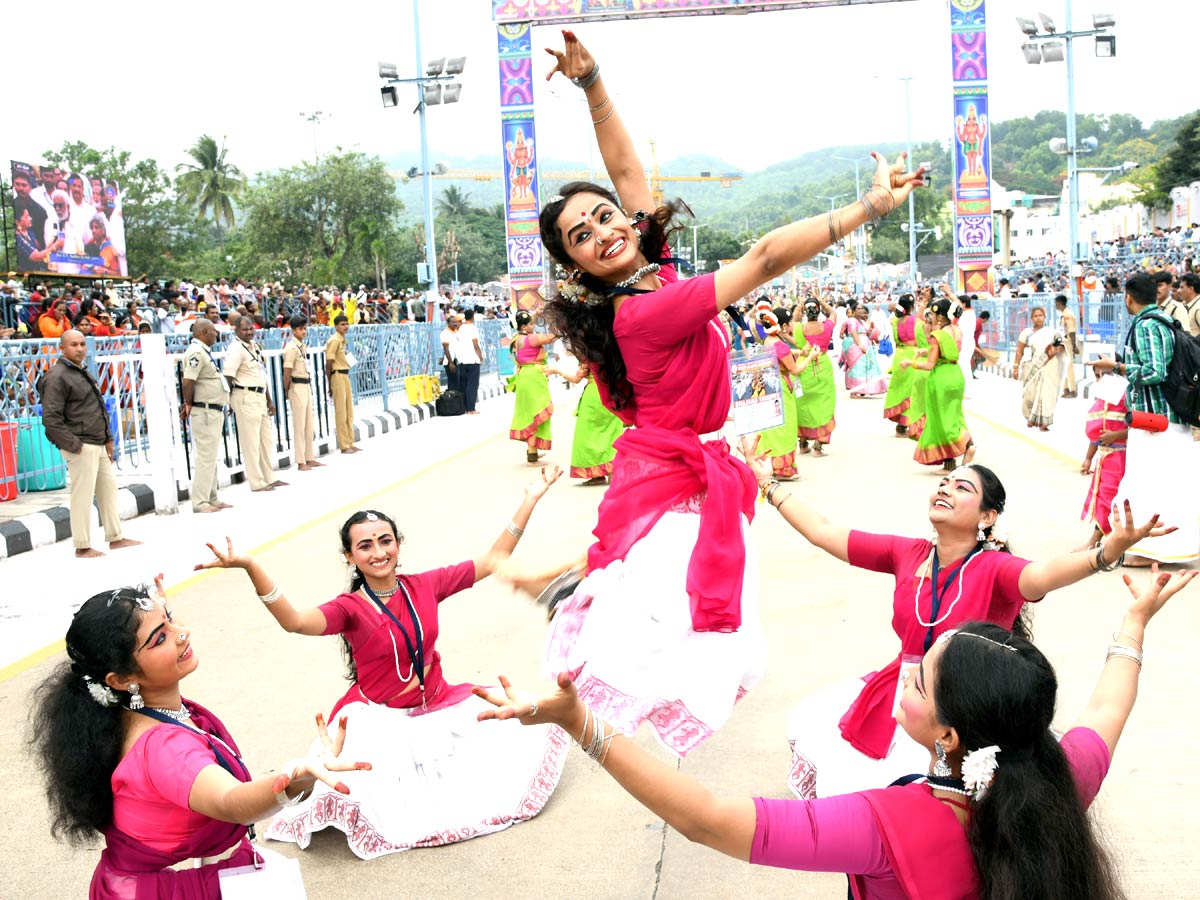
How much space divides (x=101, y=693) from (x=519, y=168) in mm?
25615

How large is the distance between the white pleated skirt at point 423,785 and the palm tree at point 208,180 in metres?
68.7

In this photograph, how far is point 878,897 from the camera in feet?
7.26

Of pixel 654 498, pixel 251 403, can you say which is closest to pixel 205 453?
pixel 251 403

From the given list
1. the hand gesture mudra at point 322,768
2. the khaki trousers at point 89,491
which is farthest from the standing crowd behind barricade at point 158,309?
the hand gesture mudra at point 322,768

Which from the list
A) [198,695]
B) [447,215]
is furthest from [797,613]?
[447,215]

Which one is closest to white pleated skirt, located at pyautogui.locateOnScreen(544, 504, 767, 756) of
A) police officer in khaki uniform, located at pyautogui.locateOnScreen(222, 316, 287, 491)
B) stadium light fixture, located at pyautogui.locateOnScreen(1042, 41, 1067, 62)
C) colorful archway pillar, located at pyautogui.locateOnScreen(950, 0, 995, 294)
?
police officer in khaki uniform, located at pyautogui.locateOnScreen(222, 316, 287, 491)

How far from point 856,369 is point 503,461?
32.6 feet

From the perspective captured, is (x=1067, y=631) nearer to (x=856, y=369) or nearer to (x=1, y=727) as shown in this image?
(x=1, y=727)

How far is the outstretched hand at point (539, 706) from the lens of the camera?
1.88 metres

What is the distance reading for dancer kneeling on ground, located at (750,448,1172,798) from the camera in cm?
349

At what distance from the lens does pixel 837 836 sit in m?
2.08

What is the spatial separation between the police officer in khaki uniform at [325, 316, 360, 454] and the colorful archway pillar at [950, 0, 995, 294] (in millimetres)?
15523

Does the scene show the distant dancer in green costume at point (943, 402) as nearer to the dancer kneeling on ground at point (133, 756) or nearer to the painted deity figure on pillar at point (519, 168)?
the dancer kneeling on ground at point (133, 756)

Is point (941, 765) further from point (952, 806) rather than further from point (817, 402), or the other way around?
point (817, 402)
